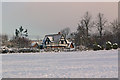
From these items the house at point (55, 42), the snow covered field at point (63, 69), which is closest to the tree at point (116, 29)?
the house at point (55, 42)

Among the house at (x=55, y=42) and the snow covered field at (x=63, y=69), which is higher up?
the house at (x=55, y=42)

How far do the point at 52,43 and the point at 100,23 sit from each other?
A: 1712cm

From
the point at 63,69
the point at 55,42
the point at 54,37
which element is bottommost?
the point at 63,69

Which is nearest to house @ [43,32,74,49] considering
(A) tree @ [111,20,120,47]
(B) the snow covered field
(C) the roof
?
(C) the roof

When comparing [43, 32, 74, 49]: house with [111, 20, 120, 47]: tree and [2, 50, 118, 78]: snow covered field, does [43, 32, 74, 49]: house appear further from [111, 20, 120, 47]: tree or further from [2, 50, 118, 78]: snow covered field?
[2, 50, 118, 78]: snow covered field

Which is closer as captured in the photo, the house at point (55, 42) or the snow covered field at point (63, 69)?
the snow covered field at point (63, 69)

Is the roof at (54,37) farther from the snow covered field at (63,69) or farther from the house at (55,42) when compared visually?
→ the snow covered field at (63,69)

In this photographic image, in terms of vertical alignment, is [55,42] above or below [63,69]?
above

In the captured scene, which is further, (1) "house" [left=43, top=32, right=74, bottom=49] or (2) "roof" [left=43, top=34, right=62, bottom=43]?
(2) "roof" [left=43, top=34, right=62, bottom=43]

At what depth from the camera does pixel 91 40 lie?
6406cm

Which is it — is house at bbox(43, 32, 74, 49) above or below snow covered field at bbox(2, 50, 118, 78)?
above

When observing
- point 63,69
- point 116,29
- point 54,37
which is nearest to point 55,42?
point 54,37

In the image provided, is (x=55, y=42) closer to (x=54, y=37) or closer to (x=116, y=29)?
(x=54, y=37)

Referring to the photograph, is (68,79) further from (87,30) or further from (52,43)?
(52,43)
